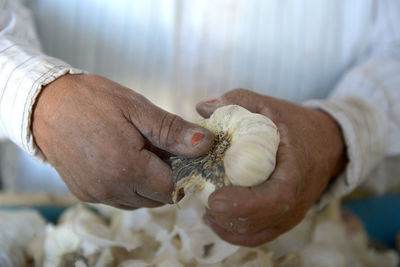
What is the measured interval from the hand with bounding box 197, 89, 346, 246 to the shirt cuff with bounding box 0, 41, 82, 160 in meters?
0.22

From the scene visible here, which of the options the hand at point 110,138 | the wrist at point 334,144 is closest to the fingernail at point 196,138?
the hand at point 110,138

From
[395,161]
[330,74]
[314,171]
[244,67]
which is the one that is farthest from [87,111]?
[395,161]

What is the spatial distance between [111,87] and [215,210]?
213mm

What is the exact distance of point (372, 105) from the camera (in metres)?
0.69

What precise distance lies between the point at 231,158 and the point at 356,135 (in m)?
0.34

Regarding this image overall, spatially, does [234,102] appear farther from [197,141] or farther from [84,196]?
[84,196]

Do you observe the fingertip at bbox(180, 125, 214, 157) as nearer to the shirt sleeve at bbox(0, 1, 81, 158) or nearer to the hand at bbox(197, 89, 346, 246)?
the hand at bbox(197, 89, 346, 246)

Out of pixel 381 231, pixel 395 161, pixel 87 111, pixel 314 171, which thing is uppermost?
pixel 87 111

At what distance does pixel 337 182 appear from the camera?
2.10 ft

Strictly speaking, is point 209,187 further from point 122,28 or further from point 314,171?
point 122,28

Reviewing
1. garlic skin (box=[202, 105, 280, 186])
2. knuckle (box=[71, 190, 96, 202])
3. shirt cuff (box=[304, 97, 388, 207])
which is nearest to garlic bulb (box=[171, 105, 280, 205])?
garlic skin (box=[202, 105, 280, 186])

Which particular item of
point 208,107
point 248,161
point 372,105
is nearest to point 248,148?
point 248,161

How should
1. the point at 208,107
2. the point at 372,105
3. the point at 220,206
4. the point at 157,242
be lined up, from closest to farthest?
the point at 220,206 < the point at 208,107 < the point at 157,242 < the point at 372,105

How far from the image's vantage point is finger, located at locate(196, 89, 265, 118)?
0.46 m
